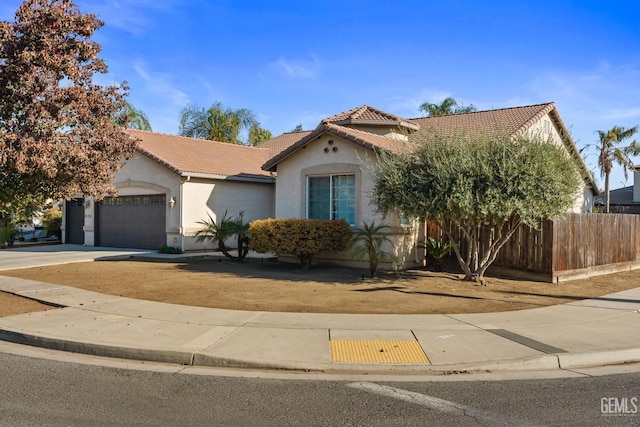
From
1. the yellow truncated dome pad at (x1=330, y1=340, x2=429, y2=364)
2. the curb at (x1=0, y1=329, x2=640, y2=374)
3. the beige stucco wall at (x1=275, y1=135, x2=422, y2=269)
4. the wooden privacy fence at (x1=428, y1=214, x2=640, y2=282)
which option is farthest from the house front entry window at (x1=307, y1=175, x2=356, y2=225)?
the curb at (x1=0, y1=329, x2=640, y2=374)

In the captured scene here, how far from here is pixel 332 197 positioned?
16.9 m

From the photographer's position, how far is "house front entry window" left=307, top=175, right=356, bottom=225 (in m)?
16.4

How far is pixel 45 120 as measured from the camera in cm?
1047

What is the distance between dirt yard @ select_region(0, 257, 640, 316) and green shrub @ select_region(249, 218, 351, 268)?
66cm

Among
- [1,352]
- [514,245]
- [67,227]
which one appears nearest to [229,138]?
[67,227]

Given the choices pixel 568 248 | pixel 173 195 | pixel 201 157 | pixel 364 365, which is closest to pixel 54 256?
pixel 173 195

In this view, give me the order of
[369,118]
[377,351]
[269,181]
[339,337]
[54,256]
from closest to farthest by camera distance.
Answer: [377,351] → [339,337] → [369,118] → [54,256] → [269,181]

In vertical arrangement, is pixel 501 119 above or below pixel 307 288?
above

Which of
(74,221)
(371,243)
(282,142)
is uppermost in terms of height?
(282,142)

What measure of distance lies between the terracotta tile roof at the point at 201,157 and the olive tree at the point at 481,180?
1073cm

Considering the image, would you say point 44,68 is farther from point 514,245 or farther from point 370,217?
point 514,245

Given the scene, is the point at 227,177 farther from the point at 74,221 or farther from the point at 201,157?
the point at 74,221

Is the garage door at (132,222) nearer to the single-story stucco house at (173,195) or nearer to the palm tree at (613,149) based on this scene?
the single-story stucco house at (173,195)

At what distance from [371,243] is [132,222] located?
13916 mm
